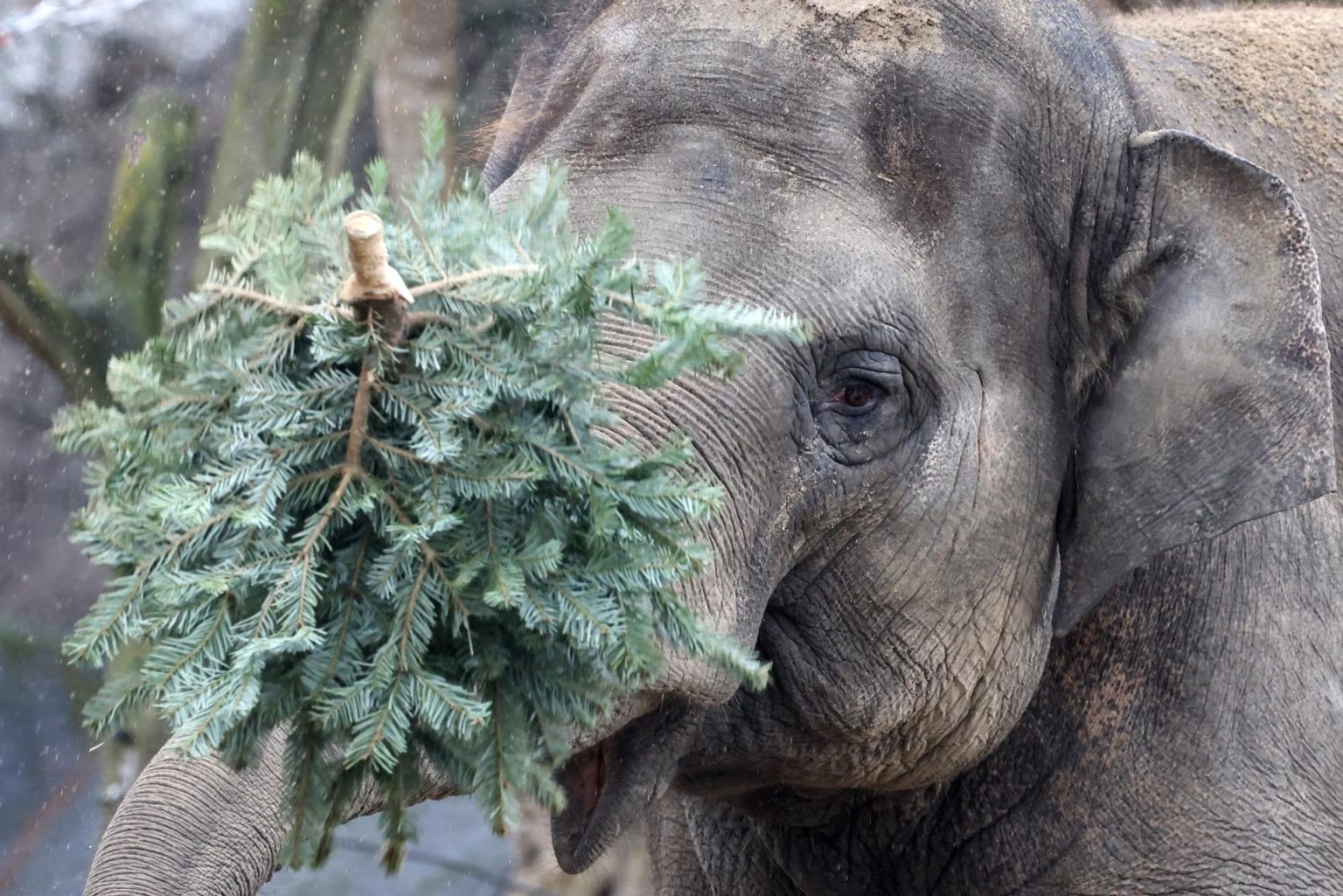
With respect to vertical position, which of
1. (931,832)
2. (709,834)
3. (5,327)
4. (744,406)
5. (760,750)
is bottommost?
(5,327)

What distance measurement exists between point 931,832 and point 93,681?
5149mm

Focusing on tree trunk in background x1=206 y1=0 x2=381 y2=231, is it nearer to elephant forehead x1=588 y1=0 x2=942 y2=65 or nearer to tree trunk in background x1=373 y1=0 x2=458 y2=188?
tree trunk in background x1=373 y1=0 x2=458 y2=188

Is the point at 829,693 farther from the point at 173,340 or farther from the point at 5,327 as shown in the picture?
the point at 5,327

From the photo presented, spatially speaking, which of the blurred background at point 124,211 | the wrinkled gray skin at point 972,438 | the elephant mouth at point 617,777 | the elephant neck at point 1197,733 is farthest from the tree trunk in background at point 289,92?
the elephant mouth at point 617,777

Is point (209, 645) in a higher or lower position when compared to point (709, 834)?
higher

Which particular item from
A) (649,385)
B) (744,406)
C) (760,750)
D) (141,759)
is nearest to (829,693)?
(760,750)

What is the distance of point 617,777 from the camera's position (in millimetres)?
2537

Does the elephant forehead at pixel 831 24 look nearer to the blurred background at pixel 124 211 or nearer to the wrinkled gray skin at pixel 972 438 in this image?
the wrinkled gray skin at pixel 972 438

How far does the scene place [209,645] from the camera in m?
1.83

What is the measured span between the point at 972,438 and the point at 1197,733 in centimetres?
66

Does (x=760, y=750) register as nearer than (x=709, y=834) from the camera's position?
Yes

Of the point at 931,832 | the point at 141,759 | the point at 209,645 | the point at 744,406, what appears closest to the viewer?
the point at 209,645

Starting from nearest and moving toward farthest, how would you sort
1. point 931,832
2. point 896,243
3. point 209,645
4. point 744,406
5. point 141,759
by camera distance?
point 209,645 < point 744,406 < point 896,243 < point 931,832 < point 141,759

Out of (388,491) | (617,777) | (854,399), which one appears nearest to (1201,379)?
(854,399)
